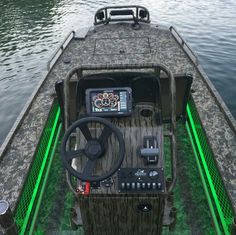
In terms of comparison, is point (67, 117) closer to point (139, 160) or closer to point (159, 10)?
point (139, 160)

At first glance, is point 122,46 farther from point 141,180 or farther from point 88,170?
point 88,170

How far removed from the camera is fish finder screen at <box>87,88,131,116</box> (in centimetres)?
399

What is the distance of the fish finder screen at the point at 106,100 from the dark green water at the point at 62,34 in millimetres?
6048

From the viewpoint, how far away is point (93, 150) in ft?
10.2

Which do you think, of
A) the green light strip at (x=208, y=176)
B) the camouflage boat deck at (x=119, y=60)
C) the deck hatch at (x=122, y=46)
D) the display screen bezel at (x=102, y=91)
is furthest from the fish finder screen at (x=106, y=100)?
the deck hatch at (x=122, y=46)

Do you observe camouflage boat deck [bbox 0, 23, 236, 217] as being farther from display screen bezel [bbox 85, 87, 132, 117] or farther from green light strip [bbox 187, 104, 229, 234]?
display screen bezel [bbox 85, 87, 132, 117]

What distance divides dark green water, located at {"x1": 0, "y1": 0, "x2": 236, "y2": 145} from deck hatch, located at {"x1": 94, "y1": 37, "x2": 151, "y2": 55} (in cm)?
363

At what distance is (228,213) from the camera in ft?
12.3

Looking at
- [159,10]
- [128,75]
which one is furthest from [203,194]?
[159,10]

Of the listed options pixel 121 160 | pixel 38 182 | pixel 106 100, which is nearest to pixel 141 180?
Answer: pixel 121 160

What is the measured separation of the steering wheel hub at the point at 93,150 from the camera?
10.1 ft

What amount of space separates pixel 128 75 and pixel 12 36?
16.1 meters

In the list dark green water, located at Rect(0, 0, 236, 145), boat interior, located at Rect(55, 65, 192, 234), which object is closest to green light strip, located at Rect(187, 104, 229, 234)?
boat interior, located at Rect(55, 65, 192, 234)

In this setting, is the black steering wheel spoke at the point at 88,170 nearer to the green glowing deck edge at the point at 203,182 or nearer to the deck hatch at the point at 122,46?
the green glowing deck edge at the point at 203,182
